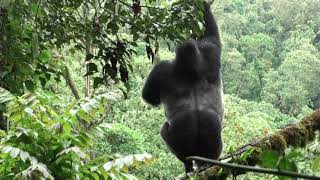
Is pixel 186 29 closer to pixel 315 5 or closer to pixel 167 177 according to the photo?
pixel 167 177

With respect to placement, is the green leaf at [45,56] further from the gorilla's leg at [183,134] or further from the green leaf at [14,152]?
the gorilla's leg at [183,134]

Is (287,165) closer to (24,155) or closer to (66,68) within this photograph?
(24,155)

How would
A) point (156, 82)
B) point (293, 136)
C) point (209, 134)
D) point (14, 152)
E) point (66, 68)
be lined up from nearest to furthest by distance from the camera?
point (14, 152) < point (293, 136) < point (66, 68) < point (209, 134) < point (156, 82)

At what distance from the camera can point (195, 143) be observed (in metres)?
4.46

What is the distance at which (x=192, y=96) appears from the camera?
15.1ft

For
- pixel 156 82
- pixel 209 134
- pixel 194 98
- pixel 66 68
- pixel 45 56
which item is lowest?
pixel 209 134

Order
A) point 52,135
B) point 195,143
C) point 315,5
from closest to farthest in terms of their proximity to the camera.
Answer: point 52,135
point 195,143
point 315,5

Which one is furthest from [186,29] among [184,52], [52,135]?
[184,52]

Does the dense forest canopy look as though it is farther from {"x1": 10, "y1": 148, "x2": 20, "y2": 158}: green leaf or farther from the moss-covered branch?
the moss-covered branch

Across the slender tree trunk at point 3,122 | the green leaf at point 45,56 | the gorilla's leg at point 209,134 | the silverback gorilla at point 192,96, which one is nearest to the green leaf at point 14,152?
the green leaf at point 45,56

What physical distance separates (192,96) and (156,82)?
39cm

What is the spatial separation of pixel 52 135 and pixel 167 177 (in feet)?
46.3

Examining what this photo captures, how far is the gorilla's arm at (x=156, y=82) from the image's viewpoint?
15.6 feet

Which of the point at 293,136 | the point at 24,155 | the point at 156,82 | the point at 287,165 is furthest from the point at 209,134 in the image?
the point at 287,165
